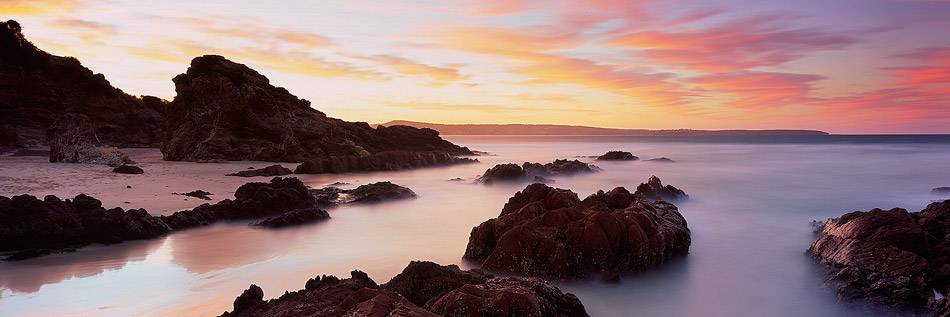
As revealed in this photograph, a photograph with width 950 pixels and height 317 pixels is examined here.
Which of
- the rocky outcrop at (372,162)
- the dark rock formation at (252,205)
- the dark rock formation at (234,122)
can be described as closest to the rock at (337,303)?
the dark rock formation at (252,205)

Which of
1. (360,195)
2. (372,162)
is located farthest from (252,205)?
(372,162)

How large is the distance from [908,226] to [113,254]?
11078 mm

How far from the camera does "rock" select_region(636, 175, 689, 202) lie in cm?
1302

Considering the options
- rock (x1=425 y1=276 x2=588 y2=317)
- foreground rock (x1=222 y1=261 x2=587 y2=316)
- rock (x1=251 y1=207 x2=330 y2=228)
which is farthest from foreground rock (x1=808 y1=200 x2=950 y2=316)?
rock (x1=251 y1=207 x2=330 y2=228)

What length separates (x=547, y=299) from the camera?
4285mm

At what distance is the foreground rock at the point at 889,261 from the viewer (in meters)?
5.18

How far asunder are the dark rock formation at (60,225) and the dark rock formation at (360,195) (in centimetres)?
446

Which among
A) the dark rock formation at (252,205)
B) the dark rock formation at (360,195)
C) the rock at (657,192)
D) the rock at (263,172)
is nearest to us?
the dark rock formation at (252,205)

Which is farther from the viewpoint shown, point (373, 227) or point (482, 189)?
point (482, 189)

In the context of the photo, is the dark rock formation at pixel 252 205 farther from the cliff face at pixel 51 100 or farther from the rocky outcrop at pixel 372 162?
the cliff face at pixel 51 100

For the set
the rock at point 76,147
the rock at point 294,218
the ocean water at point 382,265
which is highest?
the rock at point 76,147

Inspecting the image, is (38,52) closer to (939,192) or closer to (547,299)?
(547,299)

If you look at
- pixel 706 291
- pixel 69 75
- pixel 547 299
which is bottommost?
pixel 706 291

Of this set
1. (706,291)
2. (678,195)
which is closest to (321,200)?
(706,291)
